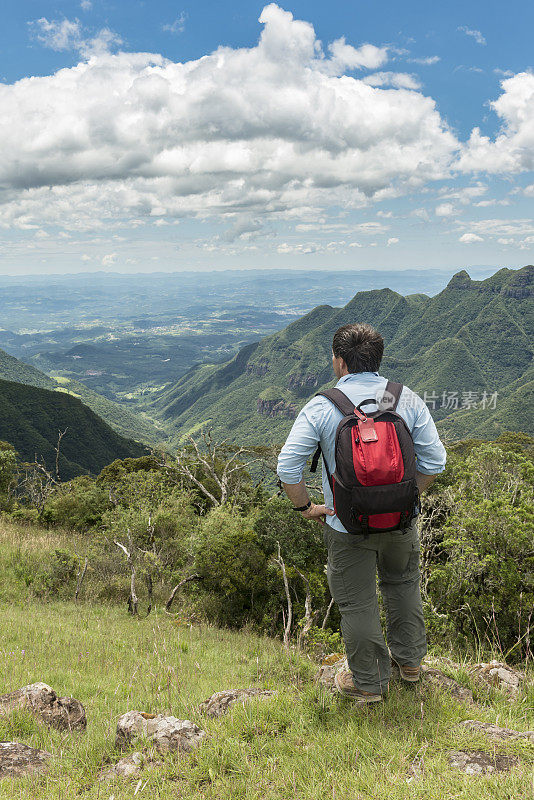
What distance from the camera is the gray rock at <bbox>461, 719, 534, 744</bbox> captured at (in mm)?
2797

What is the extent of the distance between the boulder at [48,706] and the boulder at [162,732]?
0.55 metres

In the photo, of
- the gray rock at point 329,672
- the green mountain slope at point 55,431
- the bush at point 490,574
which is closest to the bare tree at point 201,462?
the bush at point 490,574

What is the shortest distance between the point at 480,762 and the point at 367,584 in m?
1.14

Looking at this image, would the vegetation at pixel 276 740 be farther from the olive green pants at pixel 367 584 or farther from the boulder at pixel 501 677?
the olive green pants at pixel 367 584

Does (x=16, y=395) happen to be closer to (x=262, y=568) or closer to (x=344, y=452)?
(x=262, y=568)

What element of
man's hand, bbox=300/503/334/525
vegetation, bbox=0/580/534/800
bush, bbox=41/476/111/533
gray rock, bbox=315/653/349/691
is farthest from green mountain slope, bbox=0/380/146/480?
man's hand, bbox=300/503/334/525

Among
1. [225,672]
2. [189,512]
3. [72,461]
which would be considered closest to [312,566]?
[189,512]

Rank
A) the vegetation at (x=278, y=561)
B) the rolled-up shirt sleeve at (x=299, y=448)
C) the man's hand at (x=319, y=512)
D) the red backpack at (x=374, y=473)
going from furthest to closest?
the vegetation at (x=278, y=561) < the man's hand at (x=319, y=512) < the rolled-up shirt sleeve at (x=299, y=448) < the red backpack at (x=374, y=473)

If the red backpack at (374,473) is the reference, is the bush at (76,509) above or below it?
below

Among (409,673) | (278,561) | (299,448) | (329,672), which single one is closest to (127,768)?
(329,672)

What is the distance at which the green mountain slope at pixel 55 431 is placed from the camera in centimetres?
10350

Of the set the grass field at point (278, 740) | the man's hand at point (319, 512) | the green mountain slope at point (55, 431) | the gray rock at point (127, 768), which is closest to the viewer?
the grass field at point (278, 740)

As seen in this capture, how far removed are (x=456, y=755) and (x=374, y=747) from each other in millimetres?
491

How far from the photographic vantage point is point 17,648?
554cm
